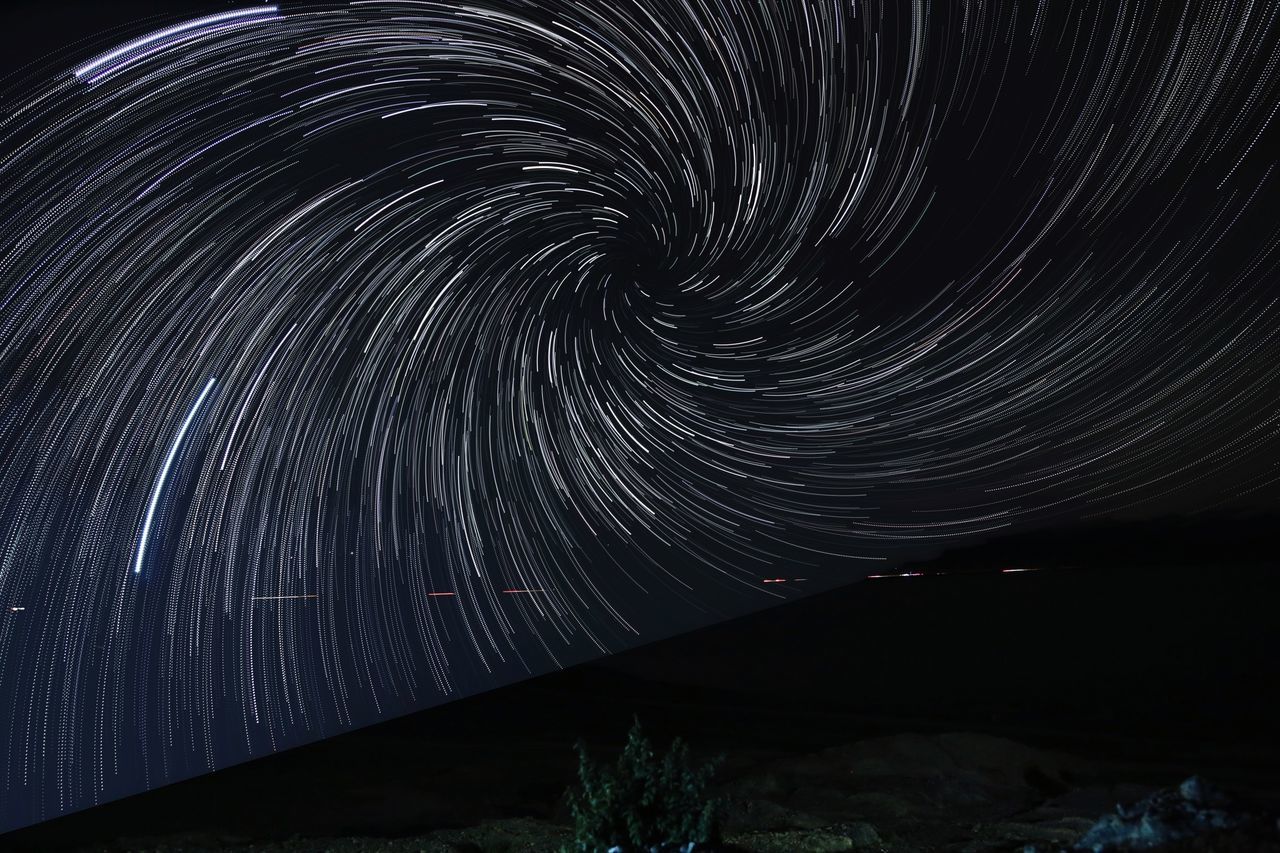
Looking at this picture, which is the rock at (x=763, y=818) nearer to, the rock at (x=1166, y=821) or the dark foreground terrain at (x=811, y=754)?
the dark foreground terrain at (x=811, y=754)

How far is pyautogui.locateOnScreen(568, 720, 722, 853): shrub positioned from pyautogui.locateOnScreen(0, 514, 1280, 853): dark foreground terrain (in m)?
1.55

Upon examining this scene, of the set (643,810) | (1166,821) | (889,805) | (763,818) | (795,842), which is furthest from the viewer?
(889,805)

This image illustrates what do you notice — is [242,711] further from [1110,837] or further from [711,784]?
[1110,837]

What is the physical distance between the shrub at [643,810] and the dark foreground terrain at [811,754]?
155 cm

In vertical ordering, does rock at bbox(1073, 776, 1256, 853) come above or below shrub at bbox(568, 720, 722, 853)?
below

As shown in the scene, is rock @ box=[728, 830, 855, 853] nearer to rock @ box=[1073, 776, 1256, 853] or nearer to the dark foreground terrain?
the dark foreground terrain

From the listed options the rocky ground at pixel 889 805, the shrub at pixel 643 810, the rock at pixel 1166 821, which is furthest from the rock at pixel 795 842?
the rock at pixel 1166 821

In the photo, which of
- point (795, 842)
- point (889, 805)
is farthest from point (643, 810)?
point (889, 805)

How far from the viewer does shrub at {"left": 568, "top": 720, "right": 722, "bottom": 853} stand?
656 cm

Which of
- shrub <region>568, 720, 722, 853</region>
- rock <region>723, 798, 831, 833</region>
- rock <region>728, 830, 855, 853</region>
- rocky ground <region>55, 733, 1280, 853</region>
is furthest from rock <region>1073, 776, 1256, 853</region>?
rock <region>723, 798, 831, 833</region>

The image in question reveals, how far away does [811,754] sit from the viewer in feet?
39.1

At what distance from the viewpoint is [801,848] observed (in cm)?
789

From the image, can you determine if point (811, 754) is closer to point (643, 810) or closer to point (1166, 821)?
point (643, 810)

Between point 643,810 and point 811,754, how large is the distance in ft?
18.9
